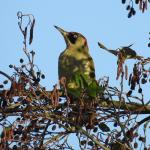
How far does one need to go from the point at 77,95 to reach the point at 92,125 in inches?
10.5

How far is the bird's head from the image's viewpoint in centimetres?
953

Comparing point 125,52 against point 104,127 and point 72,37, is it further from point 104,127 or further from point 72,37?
point 72,37

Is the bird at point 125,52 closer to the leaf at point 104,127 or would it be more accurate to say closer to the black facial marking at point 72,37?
the leaf at point 104,127

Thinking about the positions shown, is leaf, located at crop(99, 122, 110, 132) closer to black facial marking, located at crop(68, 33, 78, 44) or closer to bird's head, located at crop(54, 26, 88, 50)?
bird's head, located at crop(54, 26, 88, 50)

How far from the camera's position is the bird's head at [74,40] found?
375 inches

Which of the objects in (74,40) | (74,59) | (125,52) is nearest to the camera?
(125,52)

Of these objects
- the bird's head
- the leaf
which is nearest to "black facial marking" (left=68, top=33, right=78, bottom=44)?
the bird's head

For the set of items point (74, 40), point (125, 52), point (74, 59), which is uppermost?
point (74, 40)

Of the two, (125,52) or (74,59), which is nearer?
(125,52)

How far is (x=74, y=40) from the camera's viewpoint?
31.7 ft

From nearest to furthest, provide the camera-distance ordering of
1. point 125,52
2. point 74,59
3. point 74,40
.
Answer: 1. point 125,52
2. point 74,59
3. point 74,40

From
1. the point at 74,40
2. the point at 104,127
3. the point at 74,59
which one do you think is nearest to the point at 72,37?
the point at 74,40

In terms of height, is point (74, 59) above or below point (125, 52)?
above

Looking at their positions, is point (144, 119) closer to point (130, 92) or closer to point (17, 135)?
point (130, 92)
